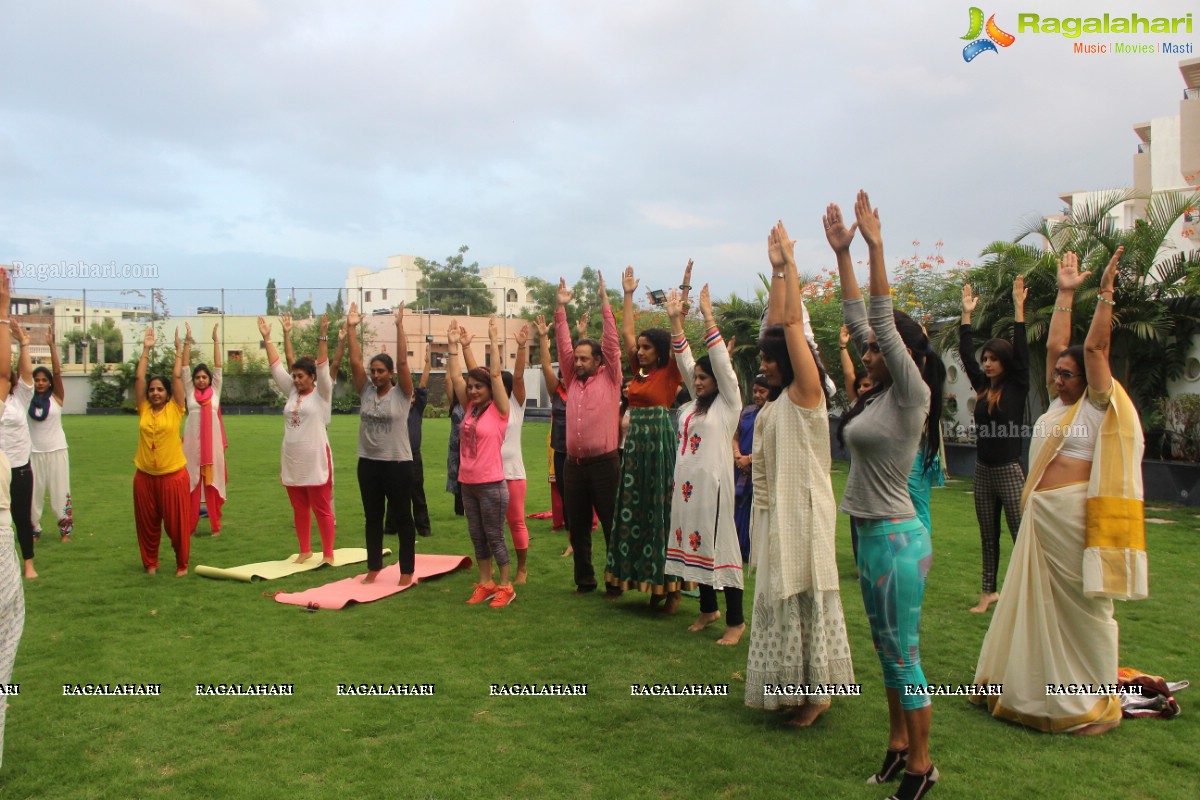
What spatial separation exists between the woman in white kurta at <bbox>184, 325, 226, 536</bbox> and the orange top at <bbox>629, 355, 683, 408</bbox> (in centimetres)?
530

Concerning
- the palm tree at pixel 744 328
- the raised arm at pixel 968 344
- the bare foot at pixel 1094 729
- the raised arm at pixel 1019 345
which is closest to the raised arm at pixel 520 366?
the raised arm at pixel 968 344

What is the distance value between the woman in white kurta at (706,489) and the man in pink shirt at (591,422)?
0.83 meters

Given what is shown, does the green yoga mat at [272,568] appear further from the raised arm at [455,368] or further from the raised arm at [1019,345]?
the raised arm at [1019,345]

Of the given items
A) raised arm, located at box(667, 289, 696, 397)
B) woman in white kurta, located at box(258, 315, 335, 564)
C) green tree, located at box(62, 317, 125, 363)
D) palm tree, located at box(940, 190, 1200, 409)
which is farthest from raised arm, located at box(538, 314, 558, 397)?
green tree, located at box(62, 317, 125, 363)

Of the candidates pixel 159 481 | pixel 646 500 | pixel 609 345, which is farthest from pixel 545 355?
pixel 159 481

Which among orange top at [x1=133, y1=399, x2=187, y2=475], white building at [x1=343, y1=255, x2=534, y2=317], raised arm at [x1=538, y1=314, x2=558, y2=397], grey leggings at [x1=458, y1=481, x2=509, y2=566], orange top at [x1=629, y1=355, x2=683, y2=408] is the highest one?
white building at [x1=343, y1=255, x2=534, y2=317]

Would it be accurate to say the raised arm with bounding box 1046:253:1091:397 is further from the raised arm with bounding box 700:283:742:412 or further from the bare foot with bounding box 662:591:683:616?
the bare foot with bounding box 662:591:683:616

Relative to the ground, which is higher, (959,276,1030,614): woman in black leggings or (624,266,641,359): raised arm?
(624,266,641,359): raised arm

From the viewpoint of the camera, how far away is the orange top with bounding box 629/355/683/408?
20.9 ft

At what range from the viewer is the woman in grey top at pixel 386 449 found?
23.8 ft

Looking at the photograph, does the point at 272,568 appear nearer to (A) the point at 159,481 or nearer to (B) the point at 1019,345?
(A) the point at 159,481

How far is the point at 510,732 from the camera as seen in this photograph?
14.3 feet

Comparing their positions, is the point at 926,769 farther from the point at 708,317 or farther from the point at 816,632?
the point at 708,317

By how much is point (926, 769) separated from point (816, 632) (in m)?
0.87
